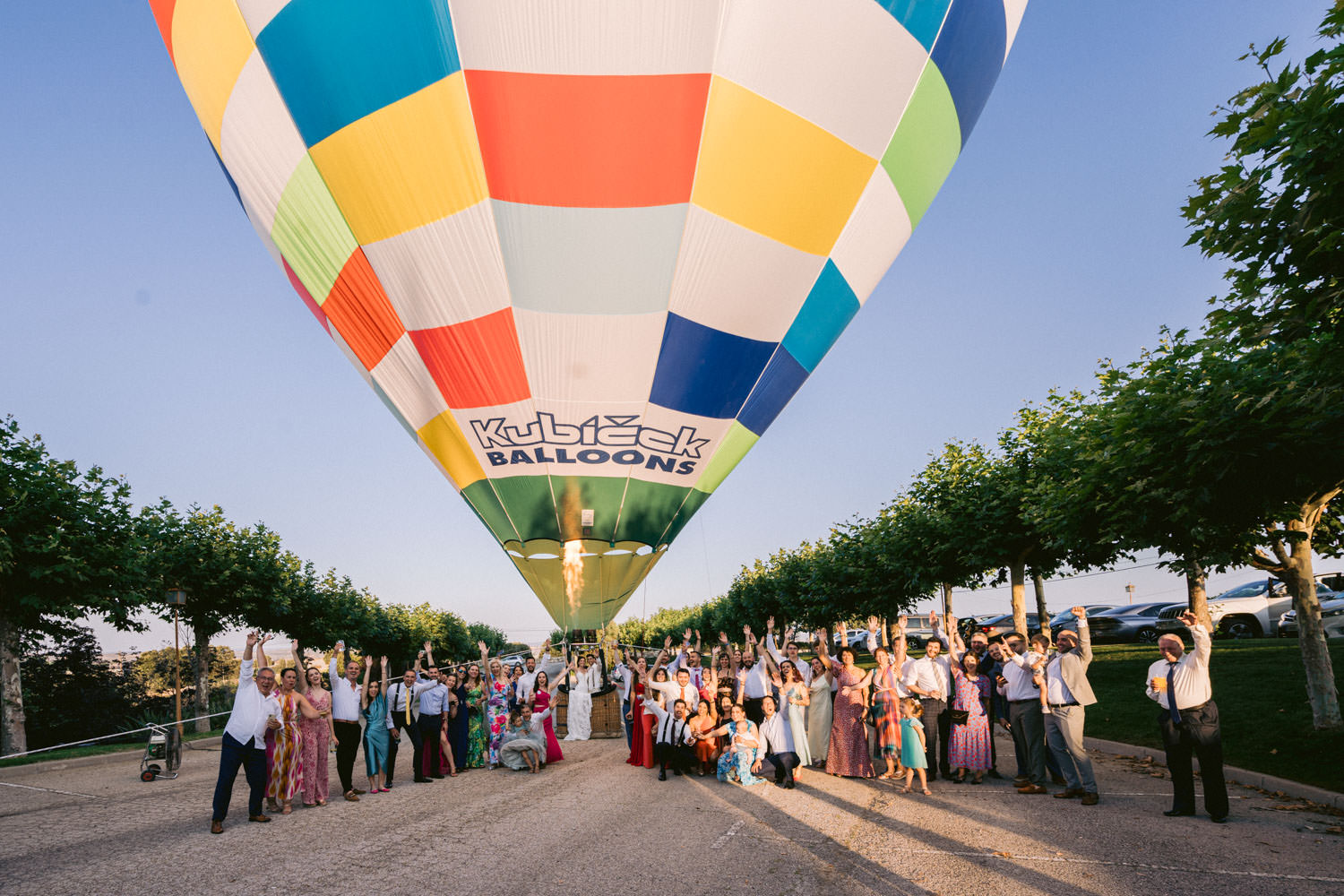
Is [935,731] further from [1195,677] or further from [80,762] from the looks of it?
[80,762]

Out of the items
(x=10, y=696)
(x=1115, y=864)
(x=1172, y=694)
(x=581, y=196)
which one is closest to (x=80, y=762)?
(x=10, y=696)

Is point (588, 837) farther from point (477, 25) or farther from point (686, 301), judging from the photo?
point (477, 25)

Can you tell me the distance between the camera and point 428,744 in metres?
11.7

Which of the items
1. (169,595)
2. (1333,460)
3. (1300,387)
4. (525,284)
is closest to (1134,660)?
(1333,460)

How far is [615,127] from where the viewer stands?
28.4 ft

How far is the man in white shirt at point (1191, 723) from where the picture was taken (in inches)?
287

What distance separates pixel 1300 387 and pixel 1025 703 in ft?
14.4

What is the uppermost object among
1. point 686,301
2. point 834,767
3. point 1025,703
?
point 686,301

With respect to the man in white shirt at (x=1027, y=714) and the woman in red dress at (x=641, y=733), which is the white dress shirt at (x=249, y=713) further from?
the man in white shirt at (x=1027, y=714)

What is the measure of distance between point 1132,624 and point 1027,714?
829 inches

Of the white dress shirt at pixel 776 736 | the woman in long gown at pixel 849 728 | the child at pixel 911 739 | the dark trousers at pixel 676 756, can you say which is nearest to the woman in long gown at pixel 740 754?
the white dress shirt at pixel 776 736

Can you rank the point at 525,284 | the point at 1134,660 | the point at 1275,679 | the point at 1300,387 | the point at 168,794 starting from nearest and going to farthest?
the point at 1300,387
the point at 525,284
the point at 168,794
the point at 1275,679
the point at 1134,660

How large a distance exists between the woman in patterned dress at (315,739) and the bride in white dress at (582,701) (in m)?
8.87

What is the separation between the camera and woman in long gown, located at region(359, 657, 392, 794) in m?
10.6
